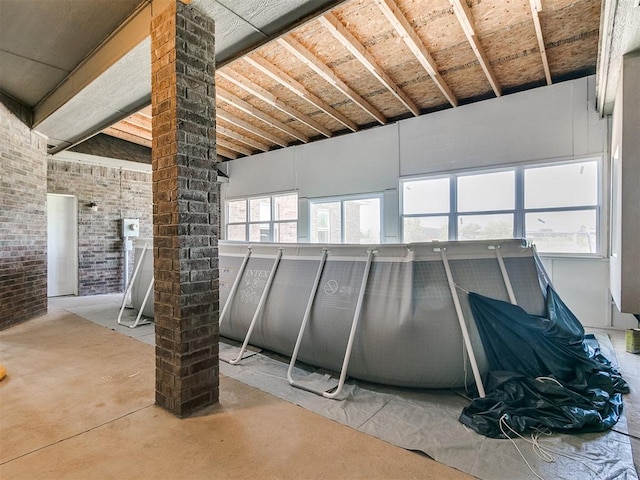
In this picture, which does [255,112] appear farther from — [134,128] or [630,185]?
[630,185]

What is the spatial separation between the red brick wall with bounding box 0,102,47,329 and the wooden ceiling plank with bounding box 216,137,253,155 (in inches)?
135

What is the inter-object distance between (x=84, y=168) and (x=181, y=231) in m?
6.70

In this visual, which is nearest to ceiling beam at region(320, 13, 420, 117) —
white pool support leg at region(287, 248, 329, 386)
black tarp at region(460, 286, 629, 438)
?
white pool support leg at region(287, 248, 329, 386)

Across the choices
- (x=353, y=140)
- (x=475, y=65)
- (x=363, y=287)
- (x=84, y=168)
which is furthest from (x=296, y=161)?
(x=363, y=287)

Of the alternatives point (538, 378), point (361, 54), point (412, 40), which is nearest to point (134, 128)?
point (361, 54)

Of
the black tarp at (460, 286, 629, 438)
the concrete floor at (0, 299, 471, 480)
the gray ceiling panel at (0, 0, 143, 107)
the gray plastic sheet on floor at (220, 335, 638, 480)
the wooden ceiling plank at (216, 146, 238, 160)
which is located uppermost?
the wooden ceiling plank at (216, 146, 238, 160)

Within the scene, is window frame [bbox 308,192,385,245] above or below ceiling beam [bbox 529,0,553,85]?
below

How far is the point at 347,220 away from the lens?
7109 millimetres

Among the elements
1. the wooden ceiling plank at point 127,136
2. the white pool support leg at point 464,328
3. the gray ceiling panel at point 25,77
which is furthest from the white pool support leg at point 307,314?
the wooden ceiling plank at point 127,136

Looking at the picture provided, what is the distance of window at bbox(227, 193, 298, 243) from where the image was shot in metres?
8.00

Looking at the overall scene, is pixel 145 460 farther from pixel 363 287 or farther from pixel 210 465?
pixel 363 287

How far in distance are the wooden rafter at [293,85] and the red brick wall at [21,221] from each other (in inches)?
136

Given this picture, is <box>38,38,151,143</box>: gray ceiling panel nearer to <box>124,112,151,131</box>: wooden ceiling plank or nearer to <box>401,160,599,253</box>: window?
<box>124,112,151,131</box>: wooden ceiling plank

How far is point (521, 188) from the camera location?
515 centimetres
